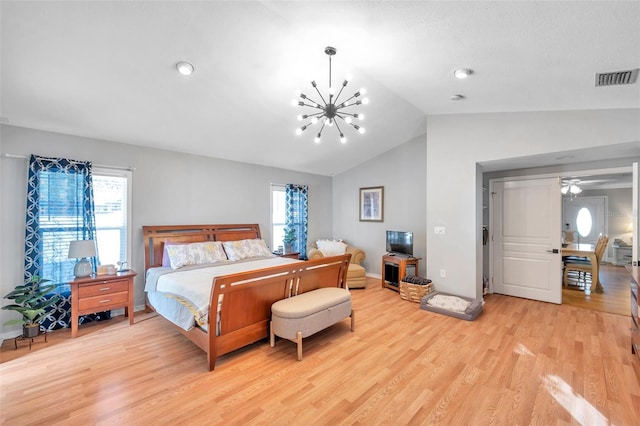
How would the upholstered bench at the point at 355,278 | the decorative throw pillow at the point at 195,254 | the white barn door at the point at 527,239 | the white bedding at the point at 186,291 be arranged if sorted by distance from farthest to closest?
1. the upholstered bench at the point at 355,278
2. the white barn door at the point at 527,239
3. the decorative throw pillow at the point at 195,254
4. the white bedding at the point at 186,291

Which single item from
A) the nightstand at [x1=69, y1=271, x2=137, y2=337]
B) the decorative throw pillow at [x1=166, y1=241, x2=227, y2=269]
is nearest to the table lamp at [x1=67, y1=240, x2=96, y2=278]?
the nightstand at [x1=69, y1=271, x2=137, y2=337]

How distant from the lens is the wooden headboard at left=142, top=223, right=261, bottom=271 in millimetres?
4195

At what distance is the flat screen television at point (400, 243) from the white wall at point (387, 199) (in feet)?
1.41

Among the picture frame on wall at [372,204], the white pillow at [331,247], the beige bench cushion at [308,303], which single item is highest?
the picture frame on wall at [372,204]

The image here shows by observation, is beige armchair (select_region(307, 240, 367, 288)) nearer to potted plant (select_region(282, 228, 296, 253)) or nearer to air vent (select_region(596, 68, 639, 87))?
potted plant (select_region(282, 228, 296, 253))

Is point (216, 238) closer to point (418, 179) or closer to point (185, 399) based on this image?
point (185, 399)

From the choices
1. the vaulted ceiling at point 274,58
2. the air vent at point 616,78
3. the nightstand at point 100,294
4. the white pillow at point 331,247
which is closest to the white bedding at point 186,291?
the nightstand at point 100,294

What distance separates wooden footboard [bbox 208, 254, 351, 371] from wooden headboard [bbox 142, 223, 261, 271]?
222 centimetres

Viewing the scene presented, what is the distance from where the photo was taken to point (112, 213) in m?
3.99

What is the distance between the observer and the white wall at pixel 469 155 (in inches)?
138

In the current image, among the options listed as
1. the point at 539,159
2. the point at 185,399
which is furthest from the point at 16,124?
the point at 539,159

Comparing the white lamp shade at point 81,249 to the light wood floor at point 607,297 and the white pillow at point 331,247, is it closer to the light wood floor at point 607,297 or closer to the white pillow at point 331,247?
the white pillow at point 331,247

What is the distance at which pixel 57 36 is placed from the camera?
2246mm

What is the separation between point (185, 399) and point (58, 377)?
1350 millimetres
